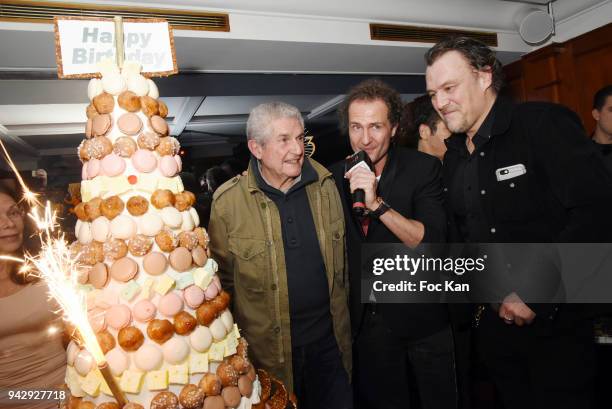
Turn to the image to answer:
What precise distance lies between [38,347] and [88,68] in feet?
4.20

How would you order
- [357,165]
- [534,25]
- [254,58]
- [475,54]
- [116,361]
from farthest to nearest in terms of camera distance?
[534,25]
[254,58]
[357,165]
[475,54]
[116,361]

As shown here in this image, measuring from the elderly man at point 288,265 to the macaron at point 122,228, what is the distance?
67 cm

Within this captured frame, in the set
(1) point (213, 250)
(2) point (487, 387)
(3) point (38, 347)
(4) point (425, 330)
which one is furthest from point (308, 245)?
(2) point (487, 387)

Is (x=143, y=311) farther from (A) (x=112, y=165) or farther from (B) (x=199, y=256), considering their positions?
(A) (x=112, y=165)

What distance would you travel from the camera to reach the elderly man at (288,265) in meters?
1.77

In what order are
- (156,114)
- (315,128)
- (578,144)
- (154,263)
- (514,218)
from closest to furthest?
(154,263), (156,114), (578,144), (514,218), (315,128)

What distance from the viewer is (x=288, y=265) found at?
5.89 feet

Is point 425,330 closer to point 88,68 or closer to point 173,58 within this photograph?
point 173,58

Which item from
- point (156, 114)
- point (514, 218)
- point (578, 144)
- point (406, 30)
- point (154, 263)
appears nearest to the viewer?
point (154, 263)

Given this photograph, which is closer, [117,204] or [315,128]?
[117,204]

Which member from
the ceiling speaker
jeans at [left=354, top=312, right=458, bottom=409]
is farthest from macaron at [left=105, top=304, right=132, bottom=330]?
the ceiling speaker

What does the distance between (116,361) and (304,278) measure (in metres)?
0.88

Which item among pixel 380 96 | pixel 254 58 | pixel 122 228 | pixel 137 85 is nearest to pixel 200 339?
pixel 122 228

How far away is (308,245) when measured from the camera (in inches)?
71.4
